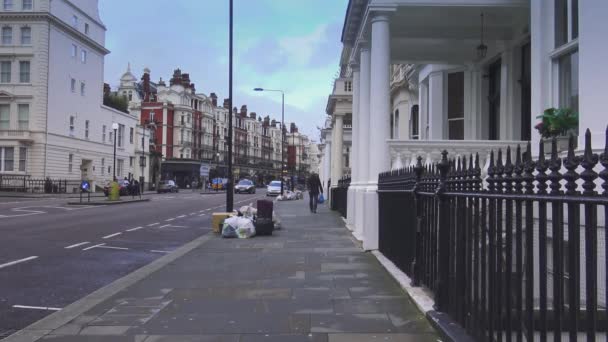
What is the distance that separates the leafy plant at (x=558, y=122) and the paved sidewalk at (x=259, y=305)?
2.98 meters

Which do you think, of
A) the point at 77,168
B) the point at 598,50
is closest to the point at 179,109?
the point at 77,168

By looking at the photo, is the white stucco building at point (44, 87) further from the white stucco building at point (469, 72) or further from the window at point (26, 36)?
the white stucco building at point (469, 72)

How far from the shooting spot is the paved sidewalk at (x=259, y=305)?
5.08 meters

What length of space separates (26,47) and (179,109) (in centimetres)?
4808

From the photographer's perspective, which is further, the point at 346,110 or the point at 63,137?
the point at 63,137

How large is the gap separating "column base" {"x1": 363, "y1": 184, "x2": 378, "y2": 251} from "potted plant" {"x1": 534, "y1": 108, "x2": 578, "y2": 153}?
3.75 m

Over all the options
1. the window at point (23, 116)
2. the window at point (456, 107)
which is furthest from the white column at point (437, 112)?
the window at point (23, 116)

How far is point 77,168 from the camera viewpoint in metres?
52.2

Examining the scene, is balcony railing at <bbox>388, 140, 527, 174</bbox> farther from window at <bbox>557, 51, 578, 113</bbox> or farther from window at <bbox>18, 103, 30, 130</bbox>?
window at <bbox>18, 103, 30, 130</bbox>

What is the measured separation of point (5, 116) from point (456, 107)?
4367cm

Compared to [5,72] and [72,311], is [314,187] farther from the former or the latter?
[5,72]

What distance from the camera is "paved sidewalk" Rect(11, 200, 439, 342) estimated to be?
508 cm

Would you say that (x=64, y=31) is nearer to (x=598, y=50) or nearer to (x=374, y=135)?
(x=374, y=135)

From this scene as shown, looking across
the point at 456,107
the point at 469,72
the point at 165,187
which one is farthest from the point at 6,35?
the point at 469,72
